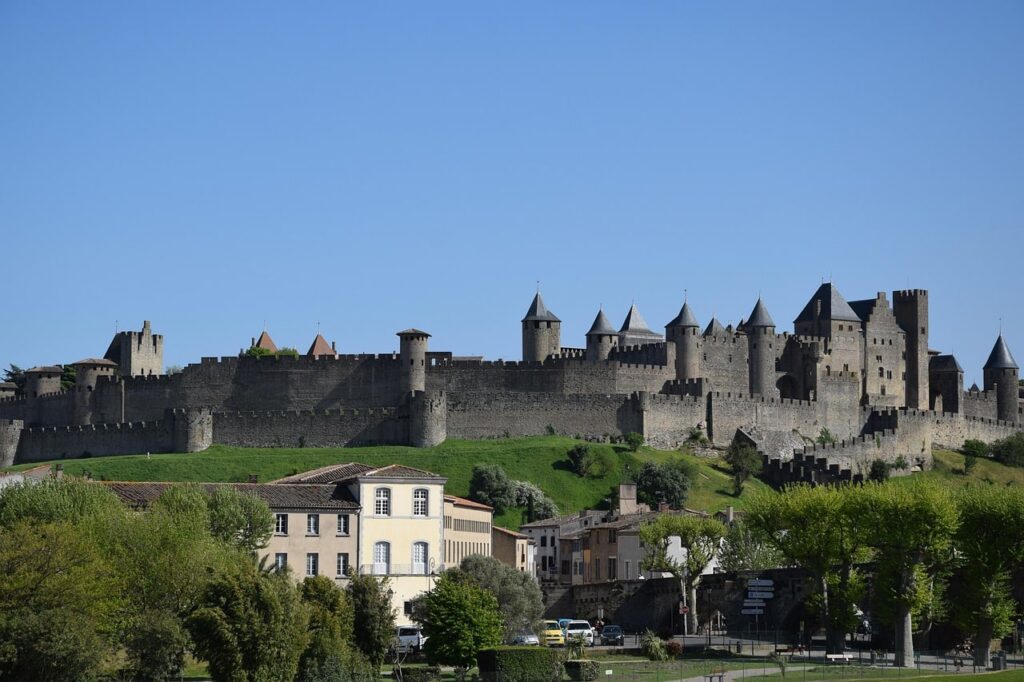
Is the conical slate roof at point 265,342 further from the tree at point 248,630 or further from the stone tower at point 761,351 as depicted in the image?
the tree at point 248,630

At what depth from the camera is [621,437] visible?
348 feet

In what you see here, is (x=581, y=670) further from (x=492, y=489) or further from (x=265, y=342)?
(x=265, y=342)

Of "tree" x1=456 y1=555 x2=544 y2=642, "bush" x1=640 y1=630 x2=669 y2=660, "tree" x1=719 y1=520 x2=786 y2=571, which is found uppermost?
"tree" x1=719 y1=520 x2=786 y2=571

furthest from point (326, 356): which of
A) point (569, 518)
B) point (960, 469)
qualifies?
point (960, 469)

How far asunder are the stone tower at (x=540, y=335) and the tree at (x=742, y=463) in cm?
1467

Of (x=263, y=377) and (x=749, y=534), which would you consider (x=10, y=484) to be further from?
(x=263, y=377)

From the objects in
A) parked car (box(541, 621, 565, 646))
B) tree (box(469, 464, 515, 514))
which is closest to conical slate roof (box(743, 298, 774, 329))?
tree (box(469, 464, 515, 514))

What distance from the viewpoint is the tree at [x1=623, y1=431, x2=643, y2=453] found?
339ft

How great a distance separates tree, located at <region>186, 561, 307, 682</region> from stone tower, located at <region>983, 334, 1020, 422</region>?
84.7m

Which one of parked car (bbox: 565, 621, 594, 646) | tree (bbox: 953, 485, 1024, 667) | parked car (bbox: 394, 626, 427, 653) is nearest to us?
parked car (bbox: 394, 626, 427, 653)

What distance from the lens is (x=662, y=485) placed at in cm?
9538

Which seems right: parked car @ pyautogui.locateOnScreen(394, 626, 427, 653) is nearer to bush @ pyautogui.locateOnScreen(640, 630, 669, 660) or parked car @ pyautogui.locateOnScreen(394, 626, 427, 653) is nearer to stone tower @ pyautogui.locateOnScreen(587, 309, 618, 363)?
bush @ pyautogui.locateOnScreen(640, 630, 669, 660)

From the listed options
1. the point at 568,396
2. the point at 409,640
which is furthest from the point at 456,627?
the point at 568,396

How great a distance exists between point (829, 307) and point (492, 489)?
36604mm
